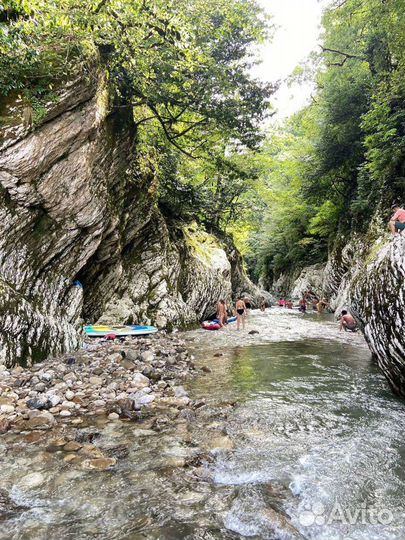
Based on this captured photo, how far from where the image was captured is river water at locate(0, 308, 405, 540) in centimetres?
298

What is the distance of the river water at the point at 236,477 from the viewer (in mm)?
2977

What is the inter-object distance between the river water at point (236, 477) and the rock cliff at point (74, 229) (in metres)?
4.07

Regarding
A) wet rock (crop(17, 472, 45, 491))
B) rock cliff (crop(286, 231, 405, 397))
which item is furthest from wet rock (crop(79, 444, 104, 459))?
rock cliff (crop(286, 231, 405, 397))

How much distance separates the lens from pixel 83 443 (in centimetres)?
437

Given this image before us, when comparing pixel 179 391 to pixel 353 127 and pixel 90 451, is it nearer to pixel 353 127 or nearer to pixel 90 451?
pixel 90 451

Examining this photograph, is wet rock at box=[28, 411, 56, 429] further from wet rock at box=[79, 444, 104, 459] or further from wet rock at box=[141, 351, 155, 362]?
wet rock at box=[141, 351, 155, 362]

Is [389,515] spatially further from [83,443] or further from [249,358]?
[249,358]

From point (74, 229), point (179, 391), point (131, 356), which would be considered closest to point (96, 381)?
point (179, 391)

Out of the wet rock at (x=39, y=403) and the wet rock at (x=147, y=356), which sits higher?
the wet rock at (x=147, y=356)

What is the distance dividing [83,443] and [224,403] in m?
2.59

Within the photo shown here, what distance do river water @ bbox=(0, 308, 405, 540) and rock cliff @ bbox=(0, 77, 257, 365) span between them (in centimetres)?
407

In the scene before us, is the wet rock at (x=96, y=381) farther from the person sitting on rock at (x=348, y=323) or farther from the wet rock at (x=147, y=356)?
the person sitting on rock at (x=348, y=323)

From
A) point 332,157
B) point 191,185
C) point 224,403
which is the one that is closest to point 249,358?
point 224,403

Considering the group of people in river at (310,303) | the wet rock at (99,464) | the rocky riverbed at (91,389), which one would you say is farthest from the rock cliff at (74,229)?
the group of people in river at (310,303)
